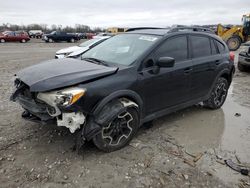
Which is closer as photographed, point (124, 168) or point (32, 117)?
point (124, 168)

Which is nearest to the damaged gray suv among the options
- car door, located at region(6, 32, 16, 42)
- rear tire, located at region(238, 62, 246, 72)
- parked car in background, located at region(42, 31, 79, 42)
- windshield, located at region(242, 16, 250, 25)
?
rear tire, located at region(238, 62, 246, 72)

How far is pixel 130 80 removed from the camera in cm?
361

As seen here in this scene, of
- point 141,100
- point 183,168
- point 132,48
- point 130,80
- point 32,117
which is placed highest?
point 132,48

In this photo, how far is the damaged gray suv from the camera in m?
3.19

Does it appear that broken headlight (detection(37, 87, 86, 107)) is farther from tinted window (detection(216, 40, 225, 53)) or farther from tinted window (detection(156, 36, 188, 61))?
tinted window (detection(216, 40, 225, 53))

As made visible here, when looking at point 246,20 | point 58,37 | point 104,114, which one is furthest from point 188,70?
point 58,37

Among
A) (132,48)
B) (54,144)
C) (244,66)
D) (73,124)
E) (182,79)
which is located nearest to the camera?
(73,124)

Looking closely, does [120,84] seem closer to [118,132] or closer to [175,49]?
[118,132]

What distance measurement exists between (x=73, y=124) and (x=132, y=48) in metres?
1.71

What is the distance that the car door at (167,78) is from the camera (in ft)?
12.7

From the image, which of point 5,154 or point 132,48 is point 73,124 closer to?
point 5,154

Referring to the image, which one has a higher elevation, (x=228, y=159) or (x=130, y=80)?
(x=130, y=80)

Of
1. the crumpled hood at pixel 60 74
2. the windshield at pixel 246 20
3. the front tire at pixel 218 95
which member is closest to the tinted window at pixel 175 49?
the crumpled hood at pixel 60 74

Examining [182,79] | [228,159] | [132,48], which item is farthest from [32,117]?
[228,159]
